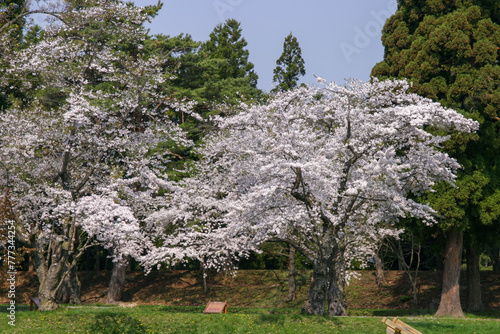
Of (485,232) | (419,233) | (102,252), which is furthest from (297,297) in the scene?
(102,252)

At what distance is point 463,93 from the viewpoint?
20.5 metres

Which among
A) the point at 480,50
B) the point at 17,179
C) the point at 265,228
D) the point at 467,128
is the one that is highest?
the point at 480,50

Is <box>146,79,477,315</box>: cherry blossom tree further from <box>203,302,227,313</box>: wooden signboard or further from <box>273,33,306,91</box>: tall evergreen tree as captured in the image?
<box>273,33,306,91</box>: tall evergreen tree

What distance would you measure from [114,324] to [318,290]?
617 centimetres

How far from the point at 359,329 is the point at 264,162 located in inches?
218

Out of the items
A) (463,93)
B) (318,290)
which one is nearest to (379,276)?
(463,93)

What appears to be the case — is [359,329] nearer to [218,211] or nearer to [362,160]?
[362,160]

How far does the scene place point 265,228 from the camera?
15547mm

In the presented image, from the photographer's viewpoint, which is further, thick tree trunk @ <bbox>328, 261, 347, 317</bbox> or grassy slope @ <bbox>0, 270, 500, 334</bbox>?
thick tree trunk @ <bbox>328, 261, 347, 317</bbox>

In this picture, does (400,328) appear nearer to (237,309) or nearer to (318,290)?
(318,290)

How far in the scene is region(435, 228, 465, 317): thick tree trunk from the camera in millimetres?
20281

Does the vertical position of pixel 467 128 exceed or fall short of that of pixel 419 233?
it exceeds it

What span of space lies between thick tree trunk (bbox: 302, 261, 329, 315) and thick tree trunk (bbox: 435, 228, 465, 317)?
699 centimetres

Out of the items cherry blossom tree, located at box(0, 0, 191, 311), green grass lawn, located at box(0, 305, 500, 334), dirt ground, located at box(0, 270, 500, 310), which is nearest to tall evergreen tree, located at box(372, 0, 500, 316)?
dirt ground, located at box(0, 270, 500, 310)
